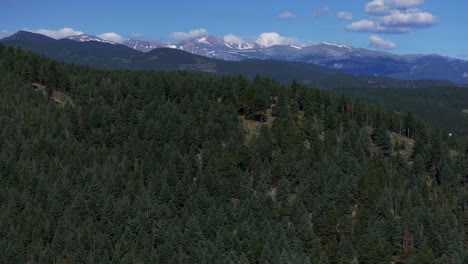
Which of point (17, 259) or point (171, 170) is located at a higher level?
point (171, 170)

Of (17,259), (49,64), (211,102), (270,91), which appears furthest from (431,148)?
(49,64)

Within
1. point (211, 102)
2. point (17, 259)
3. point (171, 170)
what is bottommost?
point (17, 259)

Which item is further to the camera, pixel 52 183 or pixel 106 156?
pixel 106 156

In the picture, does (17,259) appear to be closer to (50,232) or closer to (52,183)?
(50,232)

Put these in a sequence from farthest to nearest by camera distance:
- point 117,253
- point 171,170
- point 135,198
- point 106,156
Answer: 1. point 106,156
2. point 171,170
3. point 135,198
4. point 117,253

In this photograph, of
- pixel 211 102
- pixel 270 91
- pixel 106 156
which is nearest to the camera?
pixel 106 156

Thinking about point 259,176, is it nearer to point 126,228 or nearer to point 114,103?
point 126,228
